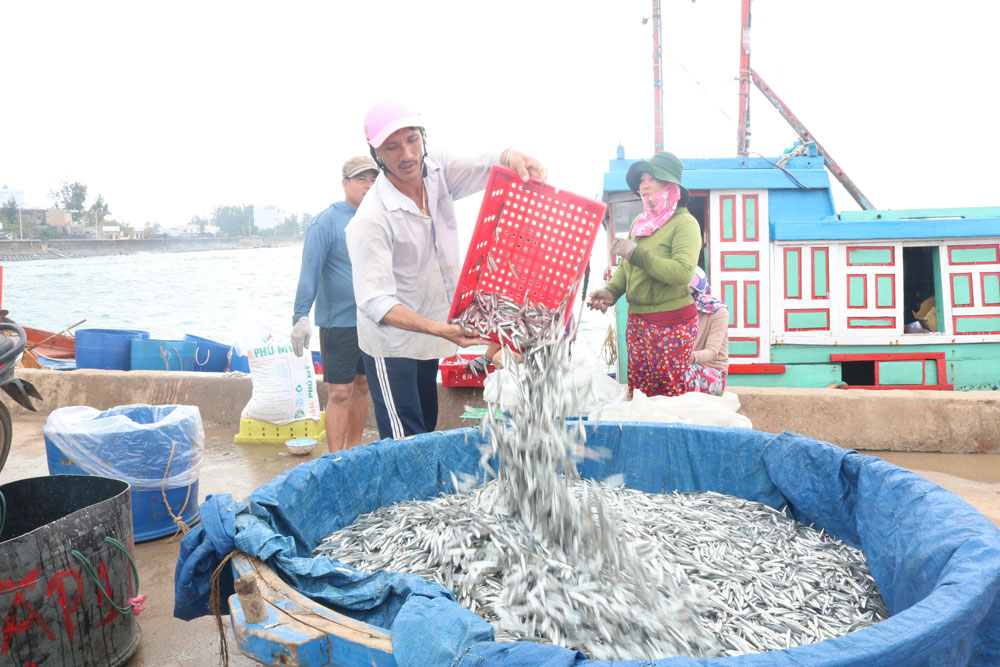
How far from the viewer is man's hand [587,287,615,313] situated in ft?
13.9

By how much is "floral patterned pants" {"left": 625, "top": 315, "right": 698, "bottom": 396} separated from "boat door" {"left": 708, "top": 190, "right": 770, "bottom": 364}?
9.85ft

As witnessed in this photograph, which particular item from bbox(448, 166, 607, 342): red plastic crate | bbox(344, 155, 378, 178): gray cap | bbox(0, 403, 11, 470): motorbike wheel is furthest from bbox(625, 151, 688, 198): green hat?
bbox(0, 403, 11, 470): motorbike wheel

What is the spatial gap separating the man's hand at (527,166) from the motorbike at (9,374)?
7.73 ft

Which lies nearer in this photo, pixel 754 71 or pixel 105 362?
pixel 105 362

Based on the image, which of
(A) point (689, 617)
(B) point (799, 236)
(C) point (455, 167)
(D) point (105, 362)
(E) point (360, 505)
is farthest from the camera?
(D) point (105, 362)

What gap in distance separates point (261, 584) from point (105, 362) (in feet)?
22.6

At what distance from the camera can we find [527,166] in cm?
287

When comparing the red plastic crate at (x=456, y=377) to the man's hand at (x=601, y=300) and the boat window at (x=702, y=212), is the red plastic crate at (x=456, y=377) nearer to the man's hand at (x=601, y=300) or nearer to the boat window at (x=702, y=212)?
the man's hand at (x=601, y=300)

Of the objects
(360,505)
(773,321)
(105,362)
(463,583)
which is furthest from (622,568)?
(105,362)

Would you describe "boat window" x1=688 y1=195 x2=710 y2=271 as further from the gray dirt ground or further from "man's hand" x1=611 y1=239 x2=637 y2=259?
"man's hand" x1=611 y1=239 x2=637 y2=259

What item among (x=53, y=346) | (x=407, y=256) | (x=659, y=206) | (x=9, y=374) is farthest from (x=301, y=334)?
(x=53, y=346)

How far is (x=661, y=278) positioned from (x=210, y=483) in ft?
11.0

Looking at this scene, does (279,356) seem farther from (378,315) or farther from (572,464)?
(572,464)

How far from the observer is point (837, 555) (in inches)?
94.1
